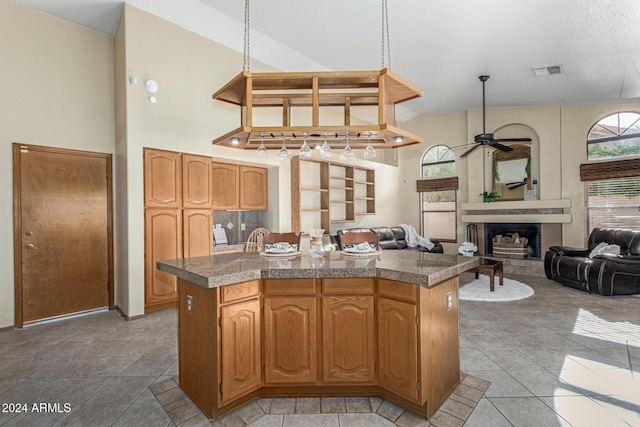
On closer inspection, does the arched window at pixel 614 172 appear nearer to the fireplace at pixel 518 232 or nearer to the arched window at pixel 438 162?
the fireplace at pixel 518 232

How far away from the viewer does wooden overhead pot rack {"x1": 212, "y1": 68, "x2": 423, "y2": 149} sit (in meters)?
2.55

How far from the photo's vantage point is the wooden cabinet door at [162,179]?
409 centimetres

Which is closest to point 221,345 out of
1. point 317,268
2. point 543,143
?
point 317,268

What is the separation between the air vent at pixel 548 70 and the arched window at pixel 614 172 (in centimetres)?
228

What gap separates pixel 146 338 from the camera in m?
3.39

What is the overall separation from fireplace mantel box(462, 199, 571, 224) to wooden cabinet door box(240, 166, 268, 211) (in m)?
4.67

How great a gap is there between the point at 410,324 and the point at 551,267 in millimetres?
5238

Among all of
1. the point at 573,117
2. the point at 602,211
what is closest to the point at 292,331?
the point at 602,211

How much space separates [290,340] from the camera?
7.32 feet

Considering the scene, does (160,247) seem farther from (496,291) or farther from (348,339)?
(496,291)

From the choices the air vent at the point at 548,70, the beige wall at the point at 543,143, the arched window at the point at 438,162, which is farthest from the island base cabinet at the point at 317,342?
the arched window at the point at 438,162

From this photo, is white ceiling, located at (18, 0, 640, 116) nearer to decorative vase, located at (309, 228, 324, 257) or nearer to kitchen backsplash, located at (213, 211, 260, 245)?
kitchen backsplash, located at (213, 211, 260, 245)

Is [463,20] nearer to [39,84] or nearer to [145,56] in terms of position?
[145,56]

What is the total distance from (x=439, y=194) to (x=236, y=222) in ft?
17.0
